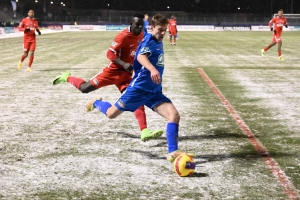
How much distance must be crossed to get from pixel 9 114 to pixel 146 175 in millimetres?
3993

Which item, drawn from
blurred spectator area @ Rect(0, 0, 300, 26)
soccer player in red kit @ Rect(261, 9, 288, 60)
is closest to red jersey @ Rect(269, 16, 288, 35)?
soccer player in red kit @ Rect(261, 9, 288, 60)

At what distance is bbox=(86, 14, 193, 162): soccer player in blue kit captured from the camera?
476 centimetres

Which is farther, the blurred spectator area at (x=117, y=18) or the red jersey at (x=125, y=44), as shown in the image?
the blurred spectator area at (x=117, y=18)

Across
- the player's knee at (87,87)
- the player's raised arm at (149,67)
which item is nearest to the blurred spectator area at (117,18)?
the player's knee at (87,87)

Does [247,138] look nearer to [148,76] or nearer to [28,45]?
[148,76]

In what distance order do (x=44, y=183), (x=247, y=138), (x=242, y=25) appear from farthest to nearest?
(x=242, y=25)
(x=247, y=138)
(x=44, y=183)

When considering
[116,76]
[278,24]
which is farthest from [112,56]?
[278,24]

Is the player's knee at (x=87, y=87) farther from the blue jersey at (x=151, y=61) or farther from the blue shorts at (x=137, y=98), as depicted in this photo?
the blue jersey at (x=151, y=61)

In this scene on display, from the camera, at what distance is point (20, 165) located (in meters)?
4.93

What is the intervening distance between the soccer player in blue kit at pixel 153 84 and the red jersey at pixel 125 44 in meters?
1.15

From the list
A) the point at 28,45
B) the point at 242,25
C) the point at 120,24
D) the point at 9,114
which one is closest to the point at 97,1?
the point at 120,24

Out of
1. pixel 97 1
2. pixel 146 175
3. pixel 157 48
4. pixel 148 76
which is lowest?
pixel 146 175

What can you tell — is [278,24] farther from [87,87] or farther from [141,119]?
[141,119]

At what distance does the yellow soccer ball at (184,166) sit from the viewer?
14.9ft
